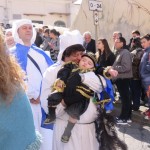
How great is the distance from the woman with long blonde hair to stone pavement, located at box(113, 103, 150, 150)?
13.3ft

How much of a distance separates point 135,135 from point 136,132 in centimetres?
20

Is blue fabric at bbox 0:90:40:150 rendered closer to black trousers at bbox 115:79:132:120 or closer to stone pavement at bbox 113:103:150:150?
stone pavement at bbox 113:103:150:150

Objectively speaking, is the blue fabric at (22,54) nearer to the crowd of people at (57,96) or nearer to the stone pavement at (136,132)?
the crowd of people at (57,96)

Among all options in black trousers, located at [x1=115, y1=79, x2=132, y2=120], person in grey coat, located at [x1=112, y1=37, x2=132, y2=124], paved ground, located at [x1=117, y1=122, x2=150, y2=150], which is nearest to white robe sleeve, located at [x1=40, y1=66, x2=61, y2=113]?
paved ground, located at [x1=117, y1=122, x2=150, y2=150]

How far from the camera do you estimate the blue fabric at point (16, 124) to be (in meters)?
1.82

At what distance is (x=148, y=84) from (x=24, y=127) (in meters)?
5.46

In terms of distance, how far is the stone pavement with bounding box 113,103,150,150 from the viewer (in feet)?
19.3

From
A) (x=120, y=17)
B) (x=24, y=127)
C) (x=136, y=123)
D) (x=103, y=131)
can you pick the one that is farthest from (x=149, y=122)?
(x=120, y=17)

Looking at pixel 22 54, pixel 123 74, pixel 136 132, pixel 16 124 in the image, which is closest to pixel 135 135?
pixel 136 132

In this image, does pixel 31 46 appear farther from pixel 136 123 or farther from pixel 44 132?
pixel 136 123

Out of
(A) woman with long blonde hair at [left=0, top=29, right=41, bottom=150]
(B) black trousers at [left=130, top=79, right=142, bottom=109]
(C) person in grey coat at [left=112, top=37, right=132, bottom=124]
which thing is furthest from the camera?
(B) black trousers at [left=130, top=79, right=142, bottom=109]

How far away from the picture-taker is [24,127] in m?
1.92

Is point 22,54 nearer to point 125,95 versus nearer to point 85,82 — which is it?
point 85,82

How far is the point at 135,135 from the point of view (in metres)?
6.44
